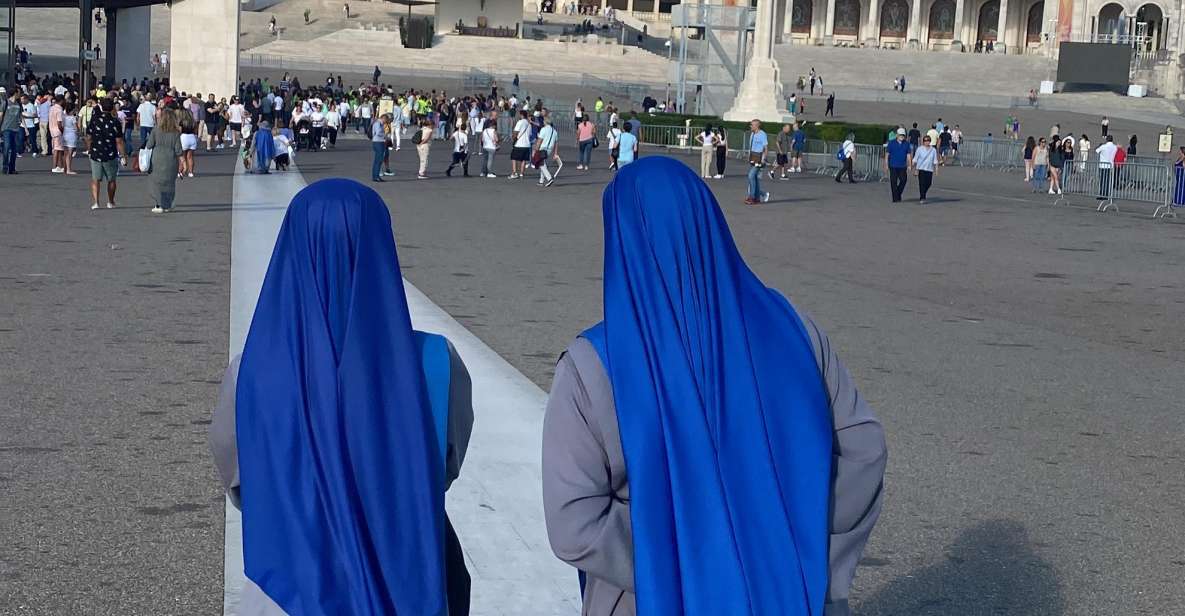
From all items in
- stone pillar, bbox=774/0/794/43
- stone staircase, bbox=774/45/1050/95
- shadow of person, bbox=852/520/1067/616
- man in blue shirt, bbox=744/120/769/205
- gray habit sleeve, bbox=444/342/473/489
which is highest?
stone pillar, bbox=774/0/794/43

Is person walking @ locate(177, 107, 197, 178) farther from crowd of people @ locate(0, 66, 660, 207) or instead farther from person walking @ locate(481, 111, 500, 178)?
person walking @ locate(481, 111, 500, 178)

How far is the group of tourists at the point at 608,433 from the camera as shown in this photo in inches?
106

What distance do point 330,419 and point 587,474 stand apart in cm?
55

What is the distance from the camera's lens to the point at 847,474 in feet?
9.39

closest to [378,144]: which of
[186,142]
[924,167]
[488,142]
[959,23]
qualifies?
[186,142]

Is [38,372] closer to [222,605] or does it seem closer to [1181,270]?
[222,605]

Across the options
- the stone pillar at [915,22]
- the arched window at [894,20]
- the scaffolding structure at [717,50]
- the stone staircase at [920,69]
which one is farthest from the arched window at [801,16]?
the scaffolding structure at [717,50]

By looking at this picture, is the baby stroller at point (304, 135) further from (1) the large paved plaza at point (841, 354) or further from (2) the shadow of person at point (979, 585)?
(2) the shadow of person at point (979, 585)

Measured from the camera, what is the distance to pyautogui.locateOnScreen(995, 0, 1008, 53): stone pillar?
9462cm

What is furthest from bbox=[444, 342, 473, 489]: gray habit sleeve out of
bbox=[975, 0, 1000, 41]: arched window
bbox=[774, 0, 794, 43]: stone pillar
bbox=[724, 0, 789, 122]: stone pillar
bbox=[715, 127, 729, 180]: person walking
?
bbox=[975, 0, 1000, 41]: arched window

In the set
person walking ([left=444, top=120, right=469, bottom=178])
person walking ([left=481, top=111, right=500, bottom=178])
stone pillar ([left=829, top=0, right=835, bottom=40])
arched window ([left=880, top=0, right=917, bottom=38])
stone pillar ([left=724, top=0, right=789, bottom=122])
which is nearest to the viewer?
person walking ([left=444, top=120, right=469, bottom=178])

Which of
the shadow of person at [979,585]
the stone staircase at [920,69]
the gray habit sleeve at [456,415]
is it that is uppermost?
the stone staircase at [920,69]

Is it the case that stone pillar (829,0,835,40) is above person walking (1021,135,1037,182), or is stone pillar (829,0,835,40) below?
above

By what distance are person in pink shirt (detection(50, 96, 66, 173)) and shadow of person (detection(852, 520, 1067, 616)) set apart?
19558 mm
